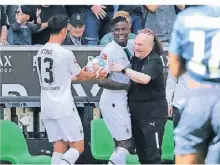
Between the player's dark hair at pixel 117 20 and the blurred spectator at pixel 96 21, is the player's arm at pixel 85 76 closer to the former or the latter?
the blurred spectator at pixel 96 21

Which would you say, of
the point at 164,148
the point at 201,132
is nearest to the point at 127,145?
the point at 164,148

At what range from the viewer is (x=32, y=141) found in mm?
6254

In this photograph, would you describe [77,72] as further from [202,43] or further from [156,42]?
[202,43]

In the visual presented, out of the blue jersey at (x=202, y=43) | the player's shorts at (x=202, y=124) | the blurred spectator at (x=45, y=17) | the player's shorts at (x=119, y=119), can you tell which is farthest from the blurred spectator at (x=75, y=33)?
the player's shorts at (x=202, y=124)

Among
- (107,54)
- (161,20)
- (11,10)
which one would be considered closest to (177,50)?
(161,20)

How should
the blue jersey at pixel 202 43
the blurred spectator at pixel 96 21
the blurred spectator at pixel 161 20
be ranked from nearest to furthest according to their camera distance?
1. the blue jersey at pixel 202 43
2. the blurred spectator at pixel 161 20
3. the blurred spectator at pixel 96 21

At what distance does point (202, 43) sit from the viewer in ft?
19.0

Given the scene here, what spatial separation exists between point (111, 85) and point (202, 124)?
0.70 metres

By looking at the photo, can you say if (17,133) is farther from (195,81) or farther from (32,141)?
(195,81)

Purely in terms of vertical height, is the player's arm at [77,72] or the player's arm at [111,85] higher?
the player's arm at [77,72]

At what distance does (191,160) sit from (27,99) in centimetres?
107

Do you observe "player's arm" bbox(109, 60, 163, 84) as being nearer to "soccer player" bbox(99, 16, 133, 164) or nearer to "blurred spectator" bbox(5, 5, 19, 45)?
"soccer player" bbox(99, 16, 133, 164)

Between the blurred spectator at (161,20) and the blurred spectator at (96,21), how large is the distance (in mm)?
231

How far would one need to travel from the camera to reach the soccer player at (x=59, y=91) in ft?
20.4
